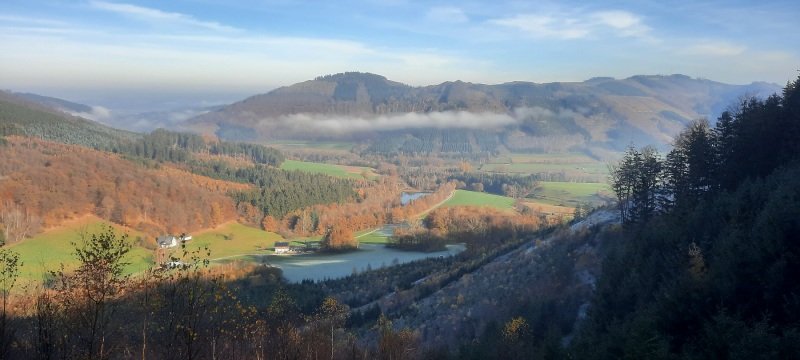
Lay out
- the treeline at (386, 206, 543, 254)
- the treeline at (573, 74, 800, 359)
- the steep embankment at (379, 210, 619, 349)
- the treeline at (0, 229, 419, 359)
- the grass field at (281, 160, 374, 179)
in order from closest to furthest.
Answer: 1. the treeline at (0, 229, 419, 359)
2. the treeline at (573, 74, 800, 359)
3. the steep embankment at (379, 210, 619, 349)
4. the treeline at (386, 206, 543, 254)
5. the grass field at (281, 160, 374, 179)

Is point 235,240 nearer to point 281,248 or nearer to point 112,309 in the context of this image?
point 281,248

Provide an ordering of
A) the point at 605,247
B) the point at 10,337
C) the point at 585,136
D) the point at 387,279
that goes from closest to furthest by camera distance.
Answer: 1. the point at 10,337
2. the point at 605,247
3. the point at 387,279
4. the point at 585,136

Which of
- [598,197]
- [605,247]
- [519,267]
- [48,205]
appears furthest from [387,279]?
[598,197]

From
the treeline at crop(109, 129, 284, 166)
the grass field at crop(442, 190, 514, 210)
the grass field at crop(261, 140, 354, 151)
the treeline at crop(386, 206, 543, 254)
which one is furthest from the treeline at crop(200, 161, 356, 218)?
the grass field at crop(261, 140, 354, 151)

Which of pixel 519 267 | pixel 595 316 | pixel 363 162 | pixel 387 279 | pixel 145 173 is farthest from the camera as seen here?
pixel 363 162

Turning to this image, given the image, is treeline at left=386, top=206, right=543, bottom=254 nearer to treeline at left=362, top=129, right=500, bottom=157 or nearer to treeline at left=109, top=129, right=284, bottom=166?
treeline at left=109, top=129, right=284, bottom=166

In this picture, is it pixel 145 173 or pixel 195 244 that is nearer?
pixel 195 244

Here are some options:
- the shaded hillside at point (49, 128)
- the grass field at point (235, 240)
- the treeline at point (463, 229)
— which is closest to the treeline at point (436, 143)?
the shaded hillside at point (49, 128)

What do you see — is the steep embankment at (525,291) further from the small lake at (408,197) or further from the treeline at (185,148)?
the treeline at (185,148)

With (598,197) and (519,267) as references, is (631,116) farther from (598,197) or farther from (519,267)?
(519,267)
